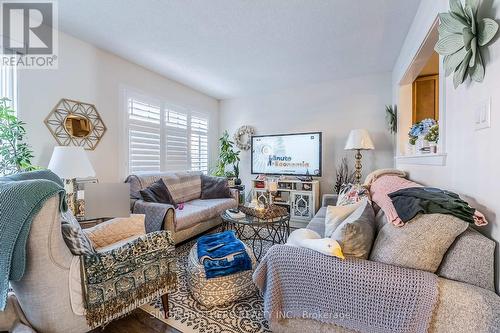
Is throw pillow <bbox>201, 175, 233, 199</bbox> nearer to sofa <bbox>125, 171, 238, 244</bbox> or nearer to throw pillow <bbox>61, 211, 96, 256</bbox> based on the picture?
sofa <bbox>125, 171, 238, 244</bbox>

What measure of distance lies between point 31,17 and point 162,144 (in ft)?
6.59

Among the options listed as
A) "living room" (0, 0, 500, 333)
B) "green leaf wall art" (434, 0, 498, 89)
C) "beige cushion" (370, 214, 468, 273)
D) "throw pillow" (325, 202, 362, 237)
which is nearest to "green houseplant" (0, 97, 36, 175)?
"living room" (0, 0, 500, 333)

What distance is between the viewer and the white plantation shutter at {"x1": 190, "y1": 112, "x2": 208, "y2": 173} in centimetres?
441

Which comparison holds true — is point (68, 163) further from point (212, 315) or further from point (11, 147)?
point (212, 315)

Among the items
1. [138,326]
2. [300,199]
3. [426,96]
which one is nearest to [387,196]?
[138,326]

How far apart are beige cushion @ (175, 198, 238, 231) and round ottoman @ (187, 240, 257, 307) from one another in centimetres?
95

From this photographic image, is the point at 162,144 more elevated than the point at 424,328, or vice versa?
the point at 162,144

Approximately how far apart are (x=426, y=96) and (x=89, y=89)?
4457 mm

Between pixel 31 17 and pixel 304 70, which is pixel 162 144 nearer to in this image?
pixel 31 17

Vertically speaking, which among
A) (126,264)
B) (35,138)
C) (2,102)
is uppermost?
(2,102)

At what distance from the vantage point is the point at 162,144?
12.3 feet

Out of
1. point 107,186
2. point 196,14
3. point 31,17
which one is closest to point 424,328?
point 107,186

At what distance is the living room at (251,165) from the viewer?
1029mm

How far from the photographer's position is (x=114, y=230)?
5.33 ft
